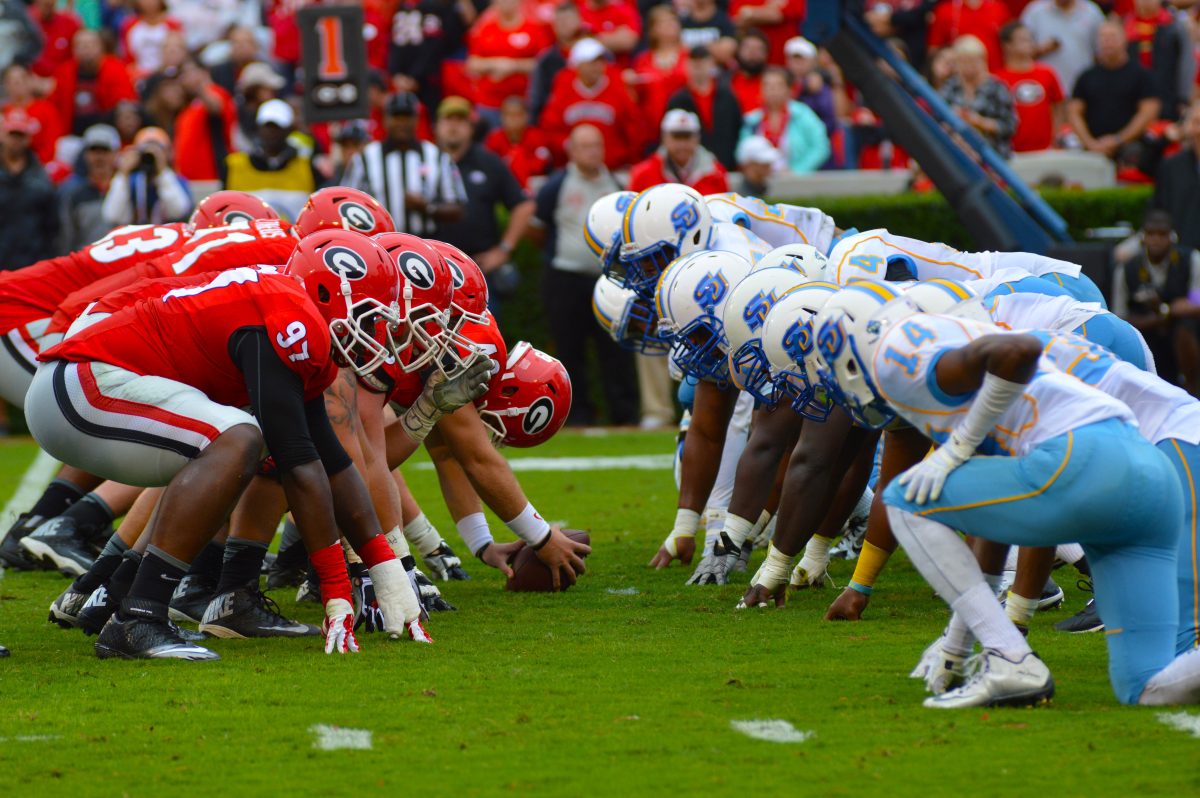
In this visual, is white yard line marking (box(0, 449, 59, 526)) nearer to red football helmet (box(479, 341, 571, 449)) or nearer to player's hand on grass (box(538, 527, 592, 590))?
red football helmet (box(479, 341, 571, 449))

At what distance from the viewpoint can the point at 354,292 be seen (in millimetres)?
5926

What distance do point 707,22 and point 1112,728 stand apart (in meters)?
11.7

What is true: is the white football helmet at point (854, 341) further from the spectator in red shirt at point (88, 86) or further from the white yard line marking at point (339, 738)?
the spectator in red shirt at point (88, 86)

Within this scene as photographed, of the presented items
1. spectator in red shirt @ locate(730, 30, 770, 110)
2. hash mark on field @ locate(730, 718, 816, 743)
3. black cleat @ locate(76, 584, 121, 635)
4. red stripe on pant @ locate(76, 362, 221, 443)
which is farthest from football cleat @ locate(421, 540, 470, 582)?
spectator in red shirt @ locate(730, 30, 770, 110)

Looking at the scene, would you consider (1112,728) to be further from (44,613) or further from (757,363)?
(44,613)

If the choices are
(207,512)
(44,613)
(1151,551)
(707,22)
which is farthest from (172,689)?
(707,22)

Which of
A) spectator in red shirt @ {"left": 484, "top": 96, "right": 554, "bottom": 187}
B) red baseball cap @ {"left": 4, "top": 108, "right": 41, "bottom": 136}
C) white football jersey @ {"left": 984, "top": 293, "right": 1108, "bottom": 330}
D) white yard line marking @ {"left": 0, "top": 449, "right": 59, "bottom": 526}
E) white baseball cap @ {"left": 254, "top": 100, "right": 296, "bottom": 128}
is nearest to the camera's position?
white football jersey @ {"left": 984, "top": 293, "right": 1108, "bottom": 330}

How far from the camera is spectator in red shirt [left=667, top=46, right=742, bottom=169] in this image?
14.0 meters

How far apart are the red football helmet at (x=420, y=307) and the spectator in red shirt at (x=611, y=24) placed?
9.46m

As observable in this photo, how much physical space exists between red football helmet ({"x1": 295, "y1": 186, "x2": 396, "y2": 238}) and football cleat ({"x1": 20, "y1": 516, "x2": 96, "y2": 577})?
6.56 ft

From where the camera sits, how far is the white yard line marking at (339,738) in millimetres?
4570

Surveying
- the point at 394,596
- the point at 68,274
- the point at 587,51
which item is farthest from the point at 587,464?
the point at 394,596

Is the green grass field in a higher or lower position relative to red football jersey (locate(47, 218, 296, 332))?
lower

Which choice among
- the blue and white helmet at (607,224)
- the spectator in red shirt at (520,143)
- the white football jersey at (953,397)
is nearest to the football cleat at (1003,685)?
the white football jersey at (953,397)
